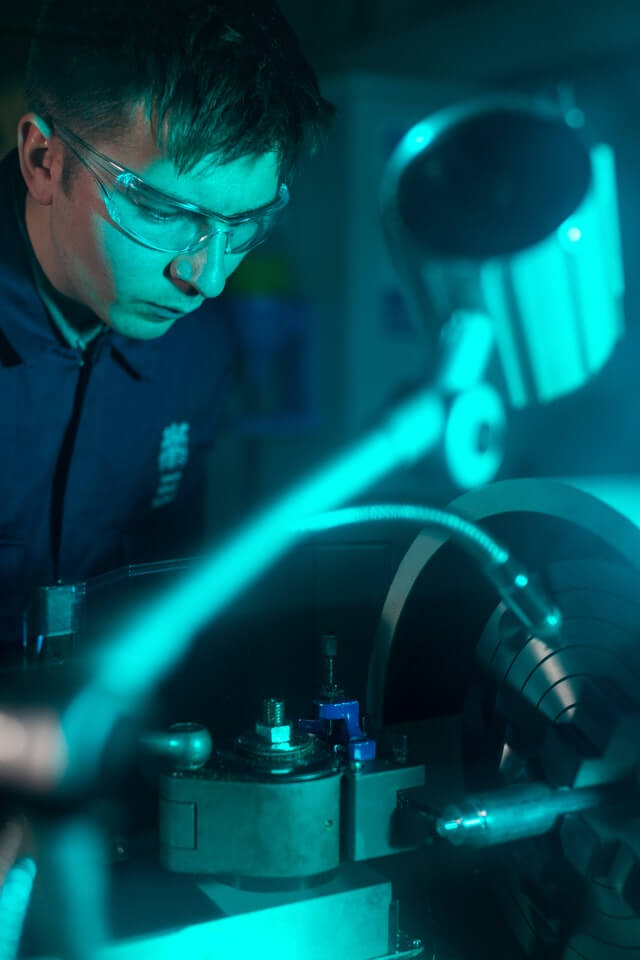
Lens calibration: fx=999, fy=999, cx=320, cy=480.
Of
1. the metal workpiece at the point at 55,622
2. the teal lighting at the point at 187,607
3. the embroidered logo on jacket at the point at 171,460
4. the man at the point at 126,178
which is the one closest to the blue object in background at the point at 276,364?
the embroidered logo on jacket at the point at 171,460

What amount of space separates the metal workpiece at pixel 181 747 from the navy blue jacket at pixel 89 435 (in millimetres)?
532

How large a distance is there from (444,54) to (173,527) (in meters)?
1.09

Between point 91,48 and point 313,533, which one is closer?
point 313,533

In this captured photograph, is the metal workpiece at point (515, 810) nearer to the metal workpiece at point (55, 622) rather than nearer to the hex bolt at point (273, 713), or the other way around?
the hex bolt at point (273, 713)

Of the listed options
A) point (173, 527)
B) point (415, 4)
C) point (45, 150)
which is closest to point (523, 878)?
point (45, 150)

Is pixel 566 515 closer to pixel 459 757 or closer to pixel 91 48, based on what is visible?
pixel 459 757

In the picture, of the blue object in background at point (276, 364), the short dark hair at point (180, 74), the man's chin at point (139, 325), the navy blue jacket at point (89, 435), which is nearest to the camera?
the short dark hair at point (180, 74)

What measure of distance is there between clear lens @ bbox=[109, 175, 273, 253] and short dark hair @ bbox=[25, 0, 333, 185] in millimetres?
40

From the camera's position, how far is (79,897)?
59 cm

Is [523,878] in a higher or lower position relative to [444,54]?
lower

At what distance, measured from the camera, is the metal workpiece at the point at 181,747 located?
22.5 inches

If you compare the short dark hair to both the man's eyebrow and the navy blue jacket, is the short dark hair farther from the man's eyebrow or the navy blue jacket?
the navy blue jacket

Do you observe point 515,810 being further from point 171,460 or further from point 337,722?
point 171,460

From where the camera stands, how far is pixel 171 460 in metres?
1.43
